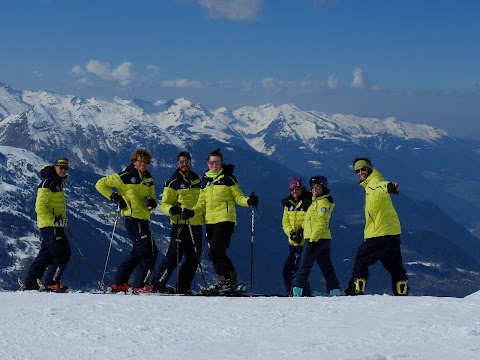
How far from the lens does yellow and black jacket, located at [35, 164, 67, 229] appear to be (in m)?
11.8

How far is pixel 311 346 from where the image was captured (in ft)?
18.8

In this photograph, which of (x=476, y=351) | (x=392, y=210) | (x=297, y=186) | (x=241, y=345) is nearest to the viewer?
(x=476, y=351)

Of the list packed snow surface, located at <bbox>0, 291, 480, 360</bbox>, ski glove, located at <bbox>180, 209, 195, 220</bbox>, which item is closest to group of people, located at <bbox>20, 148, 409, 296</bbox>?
ski glove, located at <bbox>180, 209, 195, 220</bbox>

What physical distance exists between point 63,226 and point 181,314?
5.63 metres

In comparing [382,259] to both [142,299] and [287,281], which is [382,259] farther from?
[142,299]

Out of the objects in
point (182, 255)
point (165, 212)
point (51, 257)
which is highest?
point (165, 212)

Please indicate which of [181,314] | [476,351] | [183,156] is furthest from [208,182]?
[476,351]

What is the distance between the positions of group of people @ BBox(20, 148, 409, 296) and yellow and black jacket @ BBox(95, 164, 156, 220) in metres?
0.02

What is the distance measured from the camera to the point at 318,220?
11.3 meters

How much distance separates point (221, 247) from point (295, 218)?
233cm

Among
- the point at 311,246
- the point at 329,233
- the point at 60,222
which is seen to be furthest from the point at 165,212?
the point at 329,233

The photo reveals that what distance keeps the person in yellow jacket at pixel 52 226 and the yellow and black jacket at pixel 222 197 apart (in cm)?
317

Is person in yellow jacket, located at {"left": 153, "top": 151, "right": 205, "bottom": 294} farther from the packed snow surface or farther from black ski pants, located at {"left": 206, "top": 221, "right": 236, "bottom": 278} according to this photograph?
the packed snow surface

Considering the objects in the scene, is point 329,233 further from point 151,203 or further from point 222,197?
point 151,203
